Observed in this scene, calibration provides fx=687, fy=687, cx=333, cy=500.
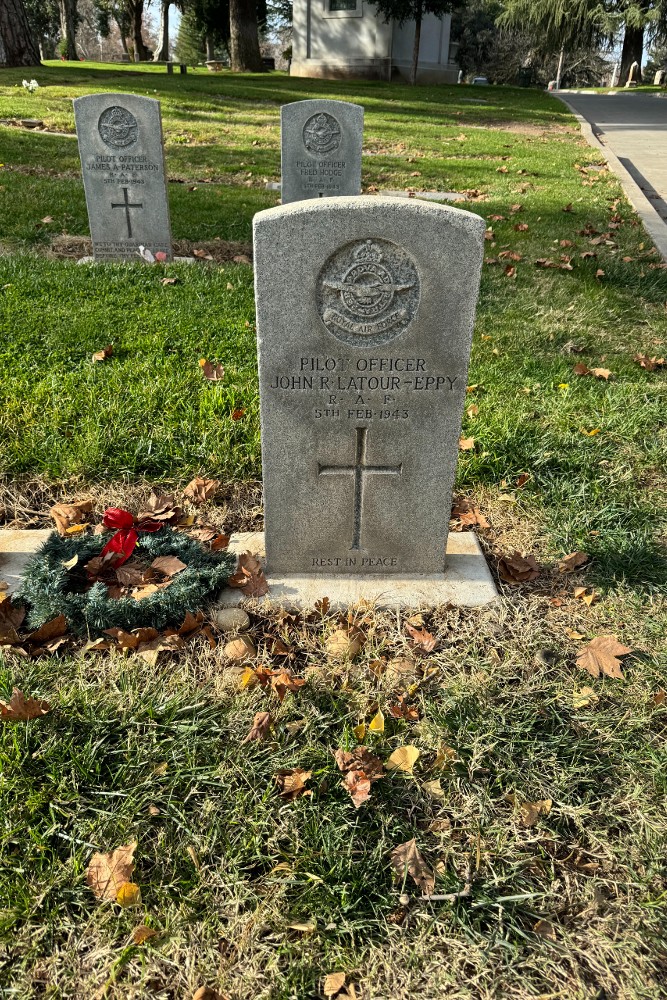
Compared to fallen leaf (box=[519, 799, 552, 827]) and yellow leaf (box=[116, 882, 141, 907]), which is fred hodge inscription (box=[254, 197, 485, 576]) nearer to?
fallen leaf (box=[519, 799, 552, 827])

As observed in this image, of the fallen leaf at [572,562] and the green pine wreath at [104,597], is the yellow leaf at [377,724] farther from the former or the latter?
the fallen leaf at [572,562]

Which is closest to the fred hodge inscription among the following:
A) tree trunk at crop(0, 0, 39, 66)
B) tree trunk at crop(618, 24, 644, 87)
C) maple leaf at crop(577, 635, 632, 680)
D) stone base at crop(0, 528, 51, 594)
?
maple leaf at crop(577, 635, 632, 680)

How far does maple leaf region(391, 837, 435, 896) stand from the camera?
6.30 ft

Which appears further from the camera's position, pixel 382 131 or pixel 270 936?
pixel 382 131

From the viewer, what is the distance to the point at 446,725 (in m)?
2.34

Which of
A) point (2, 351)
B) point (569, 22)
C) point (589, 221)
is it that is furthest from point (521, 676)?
point (569, 22)

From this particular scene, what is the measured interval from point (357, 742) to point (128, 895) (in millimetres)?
807

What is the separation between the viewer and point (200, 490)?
3469 mm

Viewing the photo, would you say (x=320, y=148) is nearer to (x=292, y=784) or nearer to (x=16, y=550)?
(x=16, y=550)

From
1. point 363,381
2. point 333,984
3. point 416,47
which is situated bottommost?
point 333,984

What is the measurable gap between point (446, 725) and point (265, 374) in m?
1.41

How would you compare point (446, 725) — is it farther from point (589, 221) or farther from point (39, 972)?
point (589, 221)

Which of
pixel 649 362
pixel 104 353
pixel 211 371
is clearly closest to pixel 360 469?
pixel 211 371

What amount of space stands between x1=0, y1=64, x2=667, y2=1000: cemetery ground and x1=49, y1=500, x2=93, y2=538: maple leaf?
4.6 inches
